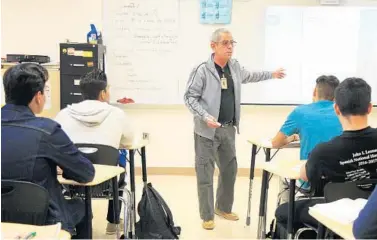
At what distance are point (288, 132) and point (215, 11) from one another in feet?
7.95

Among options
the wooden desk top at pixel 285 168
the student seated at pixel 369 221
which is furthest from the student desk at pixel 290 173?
the student seated at pixel 369 221

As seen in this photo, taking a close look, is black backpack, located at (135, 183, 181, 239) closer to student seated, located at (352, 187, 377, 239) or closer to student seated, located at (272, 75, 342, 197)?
student seated, located at (272, 75, 342, 197)

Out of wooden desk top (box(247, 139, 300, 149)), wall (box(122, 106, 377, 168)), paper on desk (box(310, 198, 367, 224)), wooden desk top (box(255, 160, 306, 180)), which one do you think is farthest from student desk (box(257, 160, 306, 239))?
wall (box(122, 106, 377, 168))

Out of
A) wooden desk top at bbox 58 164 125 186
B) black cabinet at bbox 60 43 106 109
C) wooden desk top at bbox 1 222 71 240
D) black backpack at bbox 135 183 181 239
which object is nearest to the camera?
wooden desk top at bbox 1 222 71 240

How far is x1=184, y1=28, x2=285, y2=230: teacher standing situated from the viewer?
12.3 feet

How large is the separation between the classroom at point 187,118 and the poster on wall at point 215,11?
0.6 inches

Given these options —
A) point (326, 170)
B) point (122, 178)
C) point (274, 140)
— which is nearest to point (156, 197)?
point (122, 178)

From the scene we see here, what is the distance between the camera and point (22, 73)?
7.22 ft

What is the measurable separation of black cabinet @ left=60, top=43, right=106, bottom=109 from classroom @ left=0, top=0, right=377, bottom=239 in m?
0.02

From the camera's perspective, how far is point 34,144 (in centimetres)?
209

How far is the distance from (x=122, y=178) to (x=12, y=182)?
155 cm

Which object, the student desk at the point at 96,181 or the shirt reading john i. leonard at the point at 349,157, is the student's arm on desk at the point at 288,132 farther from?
the student desk at the point at 96,181

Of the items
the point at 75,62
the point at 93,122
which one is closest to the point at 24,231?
the point at 93,122

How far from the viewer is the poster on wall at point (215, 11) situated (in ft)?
16.9
